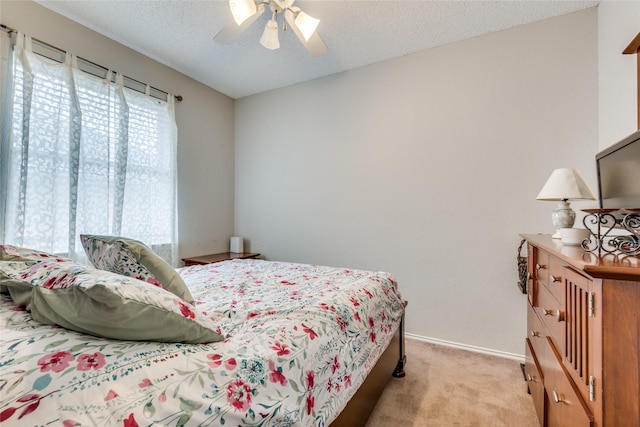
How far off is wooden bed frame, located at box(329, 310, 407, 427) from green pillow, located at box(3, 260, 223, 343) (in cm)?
72

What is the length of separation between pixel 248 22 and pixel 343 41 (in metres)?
1.00

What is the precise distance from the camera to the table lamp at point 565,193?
1.47 m

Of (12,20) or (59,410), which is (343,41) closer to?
(12,20)

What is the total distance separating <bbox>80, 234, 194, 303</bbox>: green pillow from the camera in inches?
43.9

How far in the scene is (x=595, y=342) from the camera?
2.53ft

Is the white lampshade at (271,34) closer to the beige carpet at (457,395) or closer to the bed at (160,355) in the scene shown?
the bed at (160,355)

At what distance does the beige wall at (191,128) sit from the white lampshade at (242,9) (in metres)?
1.50

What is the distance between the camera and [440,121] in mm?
2613

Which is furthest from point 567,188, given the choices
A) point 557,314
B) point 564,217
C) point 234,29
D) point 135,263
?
point 234,29

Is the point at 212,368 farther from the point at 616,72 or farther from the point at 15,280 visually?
the point at 616,72

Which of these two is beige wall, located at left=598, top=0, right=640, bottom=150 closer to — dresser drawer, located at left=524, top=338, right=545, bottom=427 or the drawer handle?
the drawer handle

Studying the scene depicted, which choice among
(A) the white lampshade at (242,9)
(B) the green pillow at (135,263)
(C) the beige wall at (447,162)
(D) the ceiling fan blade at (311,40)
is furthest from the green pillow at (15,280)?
(C) the beige wall at (447,162)

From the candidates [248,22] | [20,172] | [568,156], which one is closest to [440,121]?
[568,156]

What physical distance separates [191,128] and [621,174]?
3465 millimetres
